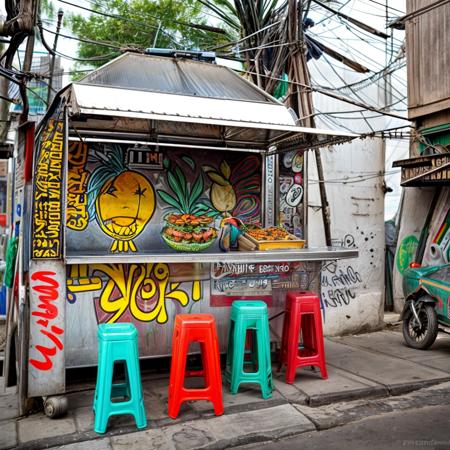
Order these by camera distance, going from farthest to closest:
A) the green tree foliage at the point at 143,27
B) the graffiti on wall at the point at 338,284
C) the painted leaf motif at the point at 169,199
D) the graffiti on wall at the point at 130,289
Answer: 1. the green tree foliage at the point at 143,27
2. the graffiti on wall at the point at 338,284
3. the painted leaf motif at the point at 169,199
4. the graffiti on wall at the point at 130,289

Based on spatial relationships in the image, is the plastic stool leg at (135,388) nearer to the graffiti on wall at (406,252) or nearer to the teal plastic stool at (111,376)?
the teal plastic stool at (111,376)

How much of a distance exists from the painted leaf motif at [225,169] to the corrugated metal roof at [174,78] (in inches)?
37.4

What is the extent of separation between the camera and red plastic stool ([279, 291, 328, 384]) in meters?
5.31

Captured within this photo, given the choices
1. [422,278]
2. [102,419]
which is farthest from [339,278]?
[102,419]

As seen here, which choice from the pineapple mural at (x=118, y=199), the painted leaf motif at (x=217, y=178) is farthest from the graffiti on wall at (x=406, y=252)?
the pineapple mural at (x=118, y=199)

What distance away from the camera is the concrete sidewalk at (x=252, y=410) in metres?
4.03

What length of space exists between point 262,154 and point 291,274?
Answer: 1707 millimetres

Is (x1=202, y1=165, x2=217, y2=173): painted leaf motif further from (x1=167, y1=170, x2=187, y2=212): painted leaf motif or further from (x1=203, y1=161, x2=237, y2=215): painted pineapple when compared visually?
(x1=167, y1=170, x2=187, y2=212): painted leaf motif

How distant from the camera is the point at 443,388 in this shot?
5484mm

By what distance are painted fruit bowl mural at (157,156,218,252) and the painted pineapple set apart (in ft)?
0.37

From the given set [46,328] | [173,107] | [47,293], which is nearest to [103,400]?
[46,328]

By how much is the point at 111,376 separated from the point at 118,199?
2.33 m

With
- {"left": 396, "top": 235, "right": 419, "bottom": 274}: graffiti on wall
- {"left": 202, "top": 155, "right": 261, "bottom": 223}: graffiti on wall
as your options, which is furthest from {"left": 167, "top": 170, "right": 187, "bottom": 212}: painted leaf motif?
{"left": 396, "top": 235, "right": 419, "bottom": 274}: graffiti on wall

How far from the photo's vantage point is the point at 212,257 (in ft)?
16.5
